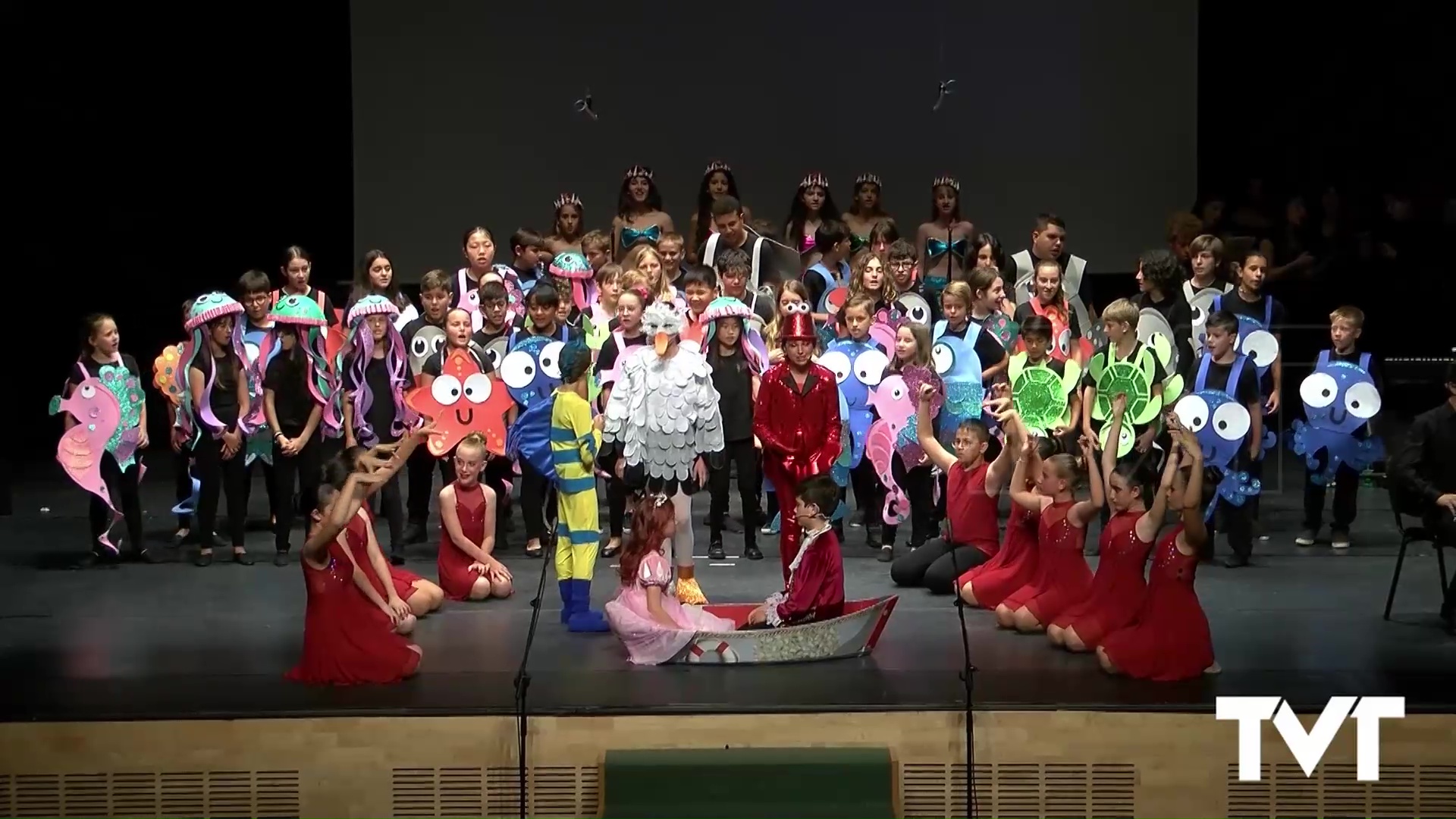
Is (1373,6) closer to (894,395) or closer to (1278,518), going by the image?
(1278,518)

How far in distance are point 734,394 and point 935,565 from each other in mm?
1138

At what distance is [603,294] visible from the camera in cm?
785

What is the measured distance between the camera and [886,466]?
746 cm

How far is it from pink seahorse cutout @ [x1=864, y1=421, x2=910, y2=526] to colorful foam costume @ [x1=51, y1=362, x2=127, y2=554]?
3.24 m

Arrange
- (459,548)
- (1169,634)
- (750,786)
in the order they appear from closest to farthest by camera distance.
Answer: (750,786) → (1169,634) → (459,548)

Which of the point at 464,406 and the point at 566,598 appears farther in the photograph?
the point at 464,406

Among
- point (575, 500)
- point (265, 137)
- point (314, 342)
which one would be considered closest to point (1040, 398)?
point (575, 500)

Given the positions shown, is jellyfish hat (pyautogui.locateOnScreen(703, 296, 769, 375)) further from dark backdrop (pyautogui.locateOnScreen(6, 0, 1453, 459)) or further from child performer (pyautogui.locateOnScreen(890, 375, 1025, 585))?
dark backdrop (pyautogui.locateOnScreen(6, 0, 1453, 459))

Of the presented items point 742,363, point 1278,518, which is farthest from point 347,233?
point 1278,518

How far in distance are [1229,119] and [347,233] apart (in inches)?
212

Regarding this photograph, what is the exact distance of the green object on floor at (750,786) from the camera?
4.91 m

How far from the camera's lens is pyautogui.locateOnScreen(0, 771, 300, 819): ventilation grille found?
505 cm

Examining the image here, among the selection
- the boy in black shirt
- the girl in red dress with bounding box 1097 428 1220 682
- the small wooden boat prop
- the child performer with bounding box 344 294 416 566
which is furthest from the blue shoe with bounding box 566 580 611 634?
the boy in black shirt

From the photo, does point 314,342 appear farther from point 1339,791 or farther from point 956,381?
point 1339,791
